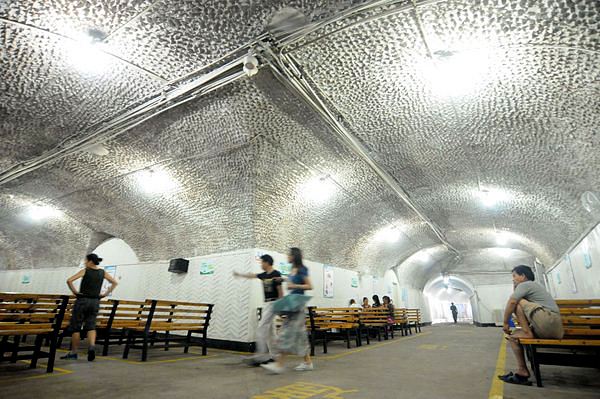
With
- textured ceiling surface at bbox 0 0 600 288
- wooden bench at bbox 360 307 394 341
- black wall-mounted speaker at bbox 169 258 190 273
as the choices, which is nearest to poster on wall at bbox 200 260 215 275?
textured ceiling surface at bbox 0 0 600 288

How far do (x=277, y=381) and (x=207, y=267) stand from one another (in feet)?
18.0

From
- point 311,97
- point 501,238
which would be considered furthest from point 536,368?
point 501,238

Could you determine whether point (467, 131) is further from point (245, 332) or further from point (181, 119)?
point (245, 332)

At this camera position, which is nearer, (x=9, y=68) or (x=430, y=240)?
(x=9, y=68)

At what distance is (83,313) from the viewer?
5223mm

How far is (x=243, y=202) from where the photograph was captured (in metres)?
7.54

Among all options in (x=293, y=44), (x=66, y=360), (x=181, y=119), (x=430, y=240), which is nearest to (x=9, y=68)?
(x=181, y=119)

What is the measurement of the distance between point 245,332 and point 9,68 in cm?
637

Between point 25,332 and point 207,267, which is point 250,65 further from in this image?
point 207,267

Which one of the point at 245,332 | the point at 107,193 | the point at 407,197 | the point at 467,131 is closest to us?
the point at 467,131

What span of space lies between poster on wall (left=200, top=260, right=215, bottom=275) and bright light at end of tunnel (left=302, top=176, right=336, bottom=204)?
313 cm

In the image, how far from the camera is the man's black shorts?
17.0ft

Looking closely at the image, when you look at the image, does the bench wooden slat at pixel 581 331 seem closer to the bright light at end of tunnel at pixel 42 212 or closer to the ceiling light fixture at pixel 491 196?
the ceiling light fixture at pixel 491 196

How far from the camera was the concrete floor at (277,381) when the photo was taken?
3.28 meters
